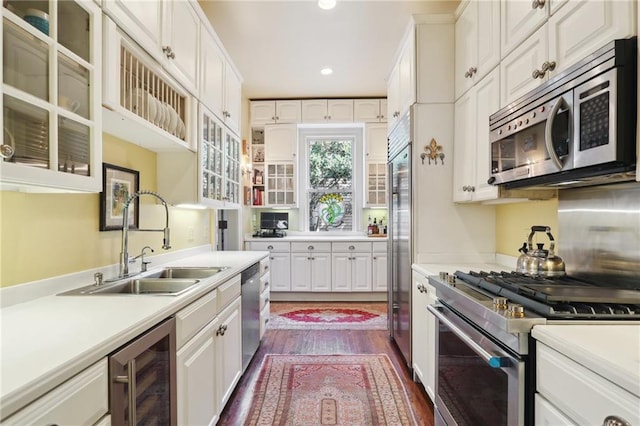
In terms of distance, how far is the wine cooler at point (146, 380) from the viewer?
3.20 feet

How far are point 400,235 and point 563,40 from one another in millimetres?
1707

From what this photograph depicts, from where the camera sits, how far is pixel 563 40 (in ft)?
4.52

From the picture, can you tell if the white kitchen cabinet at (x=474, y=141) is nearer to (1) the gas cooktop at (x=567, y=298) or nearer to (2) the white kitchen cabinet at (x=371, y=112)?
(1) the gas cooktop at (x=567, y=298)

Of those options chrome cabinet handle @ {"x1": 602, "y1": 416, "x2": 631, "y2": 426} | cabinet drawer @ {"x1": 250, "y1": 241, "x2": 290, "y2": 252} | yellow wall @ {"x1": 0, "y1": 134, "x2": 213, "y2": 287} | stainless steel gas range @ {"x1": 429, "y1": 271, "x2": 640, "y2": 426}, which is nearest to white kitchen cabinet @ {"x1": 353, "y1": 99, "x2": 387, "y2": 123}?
cabinet drawer @ {"x1": 250, "y1": 241, "x2": 290, "y2": 252}

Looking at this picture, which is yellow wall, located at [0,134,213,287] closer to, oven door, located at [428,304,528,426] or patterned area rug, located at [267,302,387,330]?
oven door, located at [428,304,528,426]

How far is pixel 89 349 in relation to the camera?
2.81 ft

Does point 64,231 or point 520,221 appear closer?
point 64,231

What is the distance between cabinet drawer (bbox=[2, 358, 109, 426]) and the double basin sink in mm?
579

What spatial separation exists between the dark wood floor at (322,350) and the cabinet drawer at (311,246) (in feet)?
4.35

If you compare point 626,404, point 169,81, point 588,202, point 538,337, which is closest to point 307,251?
point 169,81

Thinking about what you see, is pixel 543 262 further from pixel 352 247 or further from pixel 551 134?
pixel 352 247

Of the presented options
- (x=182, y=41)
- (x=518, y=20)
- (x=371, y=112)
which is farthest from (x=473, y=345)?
(x=371, y=112)

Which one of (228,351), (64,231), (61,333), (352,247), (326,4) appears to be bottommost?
(228,351)

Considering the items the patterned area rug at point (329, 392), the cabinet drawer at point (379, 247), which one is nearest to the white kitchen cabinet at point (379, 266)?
the cabinet drawer at point (379, 247)
